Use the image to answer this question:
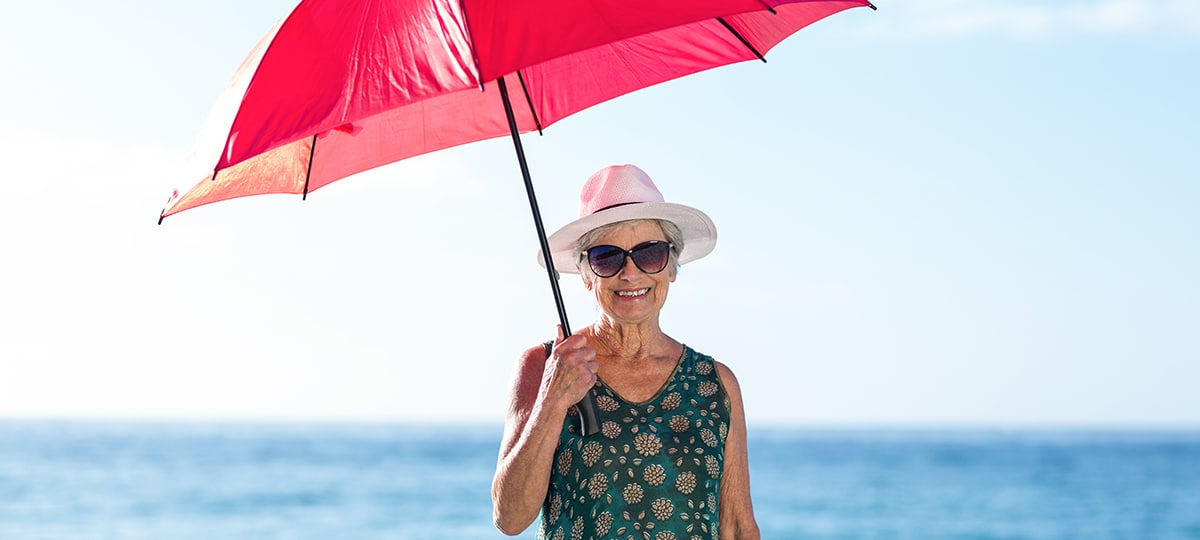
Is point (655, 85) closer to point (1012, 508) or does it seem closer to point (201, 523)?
point (201, 523)

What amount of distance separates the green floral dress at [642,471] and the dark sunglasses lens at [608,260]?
334 millimetres

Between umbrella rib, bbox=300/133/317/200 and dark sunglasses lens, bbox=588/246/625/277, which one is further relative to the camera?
umbrella rib, bbox=300/133/317/200

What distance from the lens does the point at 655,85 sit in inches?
167

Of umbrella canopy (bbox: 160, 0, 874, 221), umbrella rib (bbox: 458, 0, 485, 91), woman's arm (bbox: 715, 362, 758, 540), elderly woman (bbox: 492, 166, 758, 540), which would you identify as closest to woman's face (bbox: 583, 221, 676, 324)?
elderly woman (bbox: 492, 166, 758, 540)

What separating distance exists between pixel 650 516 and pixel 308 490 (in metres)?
27.9

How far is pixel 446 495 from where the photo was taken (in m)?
29.5

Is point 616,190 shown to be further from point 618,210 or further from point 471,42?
point 471,42

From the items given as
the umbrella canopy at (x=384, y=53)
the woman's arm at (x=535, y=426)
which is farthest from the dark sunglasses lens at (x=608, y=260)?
the umbrella canopy at (x=384, y=53)

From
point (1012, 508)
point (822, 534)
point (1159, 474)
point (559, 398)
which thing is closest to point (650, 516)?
point (559, 398)

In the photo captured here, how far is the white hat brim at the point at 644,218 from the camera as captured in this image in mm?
3723

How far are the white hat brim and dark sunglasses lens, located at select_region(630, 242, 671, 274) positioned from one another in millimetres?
89

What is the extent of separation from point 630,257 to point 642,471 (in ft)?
1.92

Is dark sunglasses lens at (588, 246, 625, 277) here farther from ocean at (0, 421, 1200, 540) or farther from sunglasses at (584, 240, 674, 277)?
ocean at (0, 421, 1200, 540)

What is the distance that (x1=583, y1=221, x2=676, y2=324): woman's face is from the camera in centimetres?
372
